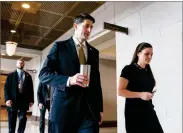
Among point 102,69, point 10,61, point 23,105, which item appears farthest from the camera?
point 10,61

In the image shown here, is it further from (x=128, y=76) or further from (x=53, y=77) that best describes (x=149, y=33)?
(x=53, y=77)

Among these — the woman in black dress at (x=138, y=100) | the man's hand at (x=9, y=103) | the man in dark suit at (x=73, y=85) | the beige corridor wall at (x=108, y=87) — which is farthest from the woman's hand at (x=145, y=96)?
the beige corridor wall at (x=108, y=87)

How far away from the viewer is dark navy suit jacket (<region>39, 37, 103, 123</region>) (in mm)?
1395

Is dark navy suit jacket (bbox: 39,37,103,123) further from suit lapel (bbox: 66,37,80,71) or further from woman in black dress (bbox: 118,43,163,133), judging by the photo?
woman in black dress (bbox: 118,43,163,133)

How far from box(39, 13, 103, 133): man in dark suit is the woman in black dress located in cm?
38

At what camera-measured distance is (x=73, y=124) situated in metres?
1.41

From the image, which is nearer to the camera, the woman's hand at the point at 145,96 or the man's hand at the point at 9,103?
the woman's hand at the point at 145,96

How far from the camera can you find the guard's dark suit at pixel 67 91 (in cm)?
139

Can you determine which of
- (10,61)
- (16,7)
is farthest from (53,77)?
(10,61)

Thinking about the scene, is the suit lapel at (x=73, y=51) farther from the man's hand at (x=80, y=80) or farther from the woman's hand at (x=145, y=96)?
the woman's hand at (x=145, y=96)

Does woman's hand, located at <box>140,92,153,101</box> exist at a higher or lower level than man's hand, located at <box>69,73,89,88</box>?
lower

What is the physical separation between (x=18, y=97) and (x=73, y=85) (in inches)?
110

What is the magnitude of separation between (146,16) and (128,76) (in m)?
1.94

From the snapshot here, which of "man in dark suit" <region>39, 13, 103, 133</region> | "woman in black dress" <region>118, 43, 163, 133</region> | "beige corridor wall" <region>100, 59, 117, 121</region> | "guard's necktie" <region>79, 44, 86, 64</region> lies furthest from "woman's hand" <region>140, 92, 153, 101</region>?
"beige corridor wall" <region>100, 59, 117, 121</region>
